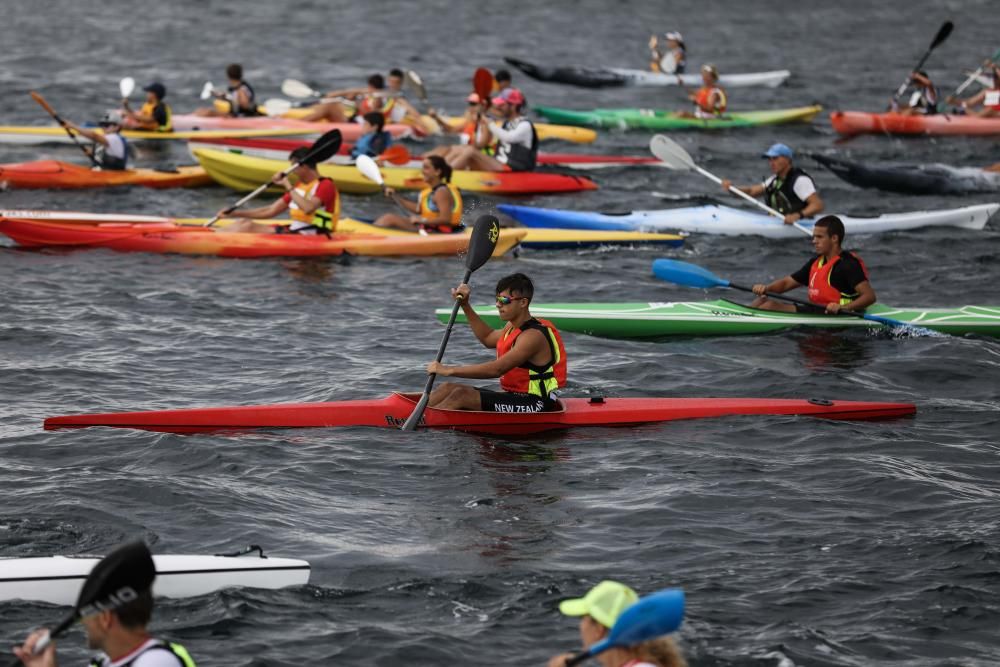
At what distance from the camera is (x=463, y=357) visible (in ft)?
36.9

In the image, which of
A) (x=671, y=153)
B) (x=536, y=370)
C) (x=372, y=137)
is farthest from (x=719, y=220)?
(x=536, y=370)

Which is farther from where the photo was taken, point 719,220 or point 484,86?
point 484,86

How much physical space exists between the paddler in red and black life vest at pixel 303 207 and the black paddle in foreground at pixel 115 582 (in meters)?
9.26

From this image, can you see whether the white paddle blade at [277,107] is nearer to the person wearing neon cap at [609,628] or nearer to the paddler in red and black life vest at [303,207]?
the paddler in red and black life vest at [303,207]

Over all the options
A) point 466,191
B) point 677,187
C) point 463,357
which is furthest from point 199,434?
point 677,187

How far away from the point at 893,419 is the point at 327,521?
13.7ft

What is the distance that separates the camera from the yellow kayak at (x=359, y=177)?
16656 mm

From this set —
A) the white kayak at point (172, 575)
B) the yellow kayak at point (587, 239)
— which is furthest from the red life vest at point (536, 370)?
the yellow kayak at point (587, 239)

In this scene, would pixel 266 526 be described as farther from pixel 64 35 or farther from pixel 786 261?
pixel 64 35

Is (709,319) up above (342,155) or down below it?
below

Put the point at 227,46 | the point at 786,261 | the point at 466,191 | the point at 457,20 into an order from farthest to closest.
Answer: the point at 457,20
the point at 227,46
the point at 466,191
the point at 786,261

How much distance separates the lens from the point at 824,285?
445 inches

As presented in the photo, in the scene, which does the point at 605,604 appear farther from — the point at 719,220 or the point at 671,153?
the point at 719,220

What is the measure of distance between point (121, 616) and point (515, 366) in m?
4.65
